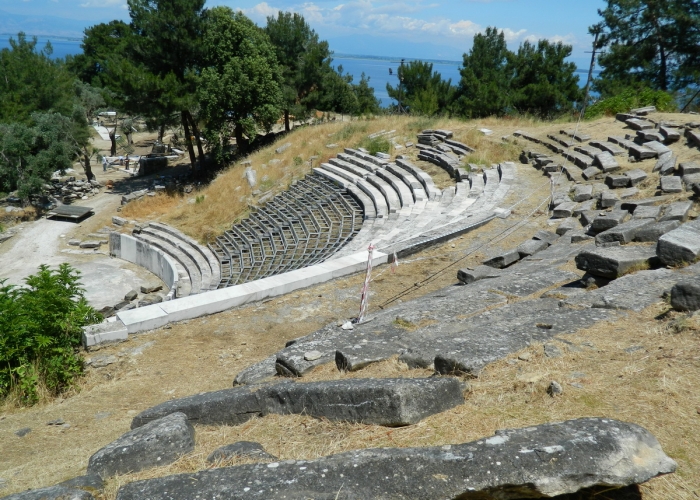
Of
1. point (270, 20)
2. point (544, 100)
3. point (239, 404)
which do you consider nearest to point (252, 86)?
point (270, 20)

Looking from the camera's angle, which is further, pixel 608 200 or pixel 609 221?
pixel 608 200

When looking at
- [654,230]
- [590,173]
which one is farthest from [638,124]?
[654,230]

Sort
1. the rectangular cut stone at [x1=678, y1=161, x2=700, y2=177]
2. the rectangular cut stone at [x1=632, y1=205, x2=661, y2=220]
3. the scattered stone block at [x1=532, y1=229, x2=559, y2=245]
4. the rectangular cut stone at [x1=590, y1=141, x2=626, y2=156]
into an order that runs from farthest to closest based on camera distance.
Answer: the rectangular cut stone at [x1=590, y1=141, x2=626, y2=156]
the rectangular cut stone at [x1=678, y1=161, x2=700, y2=177]
the scattered stone block at [x1=532, y1=229, x2=559, y2=245]
the rectangular cut stone at [x1=632, y1=205, x2=661, y2=220]

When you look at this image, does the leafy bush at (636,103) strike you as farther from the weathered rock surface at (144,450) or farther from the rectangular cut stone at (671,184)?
the weathered rock surface at (144,450)

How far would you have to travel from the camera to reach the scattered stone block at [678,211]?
8.86 metres

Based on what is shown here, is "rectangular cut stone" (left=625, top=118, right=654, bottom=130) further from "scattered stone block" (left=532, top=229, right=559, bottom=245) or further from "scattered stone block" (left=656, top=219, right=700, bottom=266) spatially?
"scattered stone block" (left=656, top=219, right=700, bottom=266)

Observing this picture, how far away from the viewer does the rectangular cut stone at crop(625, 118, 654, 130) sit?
54.7 ft

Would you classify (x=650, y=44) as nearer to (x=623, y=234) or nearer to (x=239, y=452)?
(x=623, y=234)

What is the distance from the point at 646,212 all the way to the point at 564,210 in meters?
2.62

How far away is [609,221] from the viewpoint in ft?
32.2

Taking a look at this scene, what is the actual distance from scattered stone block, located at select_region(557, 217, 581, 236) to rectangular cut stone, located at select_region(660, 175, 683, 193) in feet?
5.81

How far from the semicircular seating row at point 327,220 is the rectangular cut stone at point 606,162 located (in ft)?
9.16

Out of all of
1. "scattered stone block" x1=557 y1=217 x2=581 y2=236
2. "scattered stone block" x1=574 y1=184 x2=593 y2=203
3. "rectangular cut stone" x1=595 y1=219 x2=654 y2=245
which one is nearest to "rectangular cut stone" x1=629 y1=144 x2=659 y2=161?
"scattered stone block" x1=574 y1=184 x2=593 y2=203

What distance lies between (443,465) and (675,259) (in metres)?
5.38
